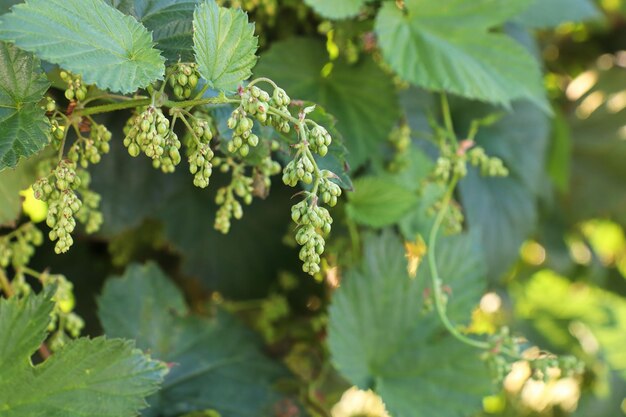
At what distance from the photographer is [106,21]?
0.55 m

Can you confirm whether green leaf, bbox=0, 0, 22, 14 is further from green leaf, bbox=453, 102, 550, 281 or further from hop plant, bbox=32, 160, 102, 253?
green leaf, bbox=453, 102, 550, 281

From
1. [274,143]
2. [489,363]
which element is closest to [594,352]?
[489,363]

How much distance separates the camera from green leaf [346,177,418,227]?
2.95 feet

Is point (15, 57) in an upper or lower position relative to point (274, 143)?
upper

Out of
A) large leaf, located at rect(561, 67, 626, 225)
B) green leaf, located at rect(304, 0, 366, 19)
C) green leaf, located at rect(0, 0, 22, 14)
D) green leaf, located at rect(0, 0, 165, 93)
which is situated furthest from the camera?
large leaf, located at rect(561, 67, 626, 225)

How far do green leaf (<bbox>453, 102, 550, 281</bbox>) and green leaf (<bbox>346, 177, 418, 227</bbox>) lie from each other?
0.95 feet

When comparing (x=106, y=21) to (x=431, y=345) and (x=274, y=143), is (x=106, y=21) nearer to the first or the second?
(x=274, y=143)

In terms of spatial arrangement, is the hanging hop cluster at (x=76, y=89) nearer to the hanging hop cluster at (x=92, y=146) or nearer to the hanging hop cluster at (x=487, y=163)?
the hanging hop cluster at (x=92, y=146)

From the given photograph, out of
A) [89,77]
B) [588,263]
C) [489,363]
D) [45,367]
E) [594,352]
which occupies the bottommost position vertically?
[594,352]

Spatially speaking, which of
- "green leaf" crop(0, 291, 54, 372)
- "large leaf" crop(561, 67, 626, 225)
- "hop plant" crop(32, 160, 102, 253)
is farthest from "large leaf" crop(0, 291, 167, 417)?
"large leaf" crop(561, 67, 626, 225)

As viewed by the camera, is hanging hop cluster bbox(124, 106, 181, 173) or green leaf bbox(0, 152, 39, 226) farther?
green leaf bbox(0, 152, 39, 226)

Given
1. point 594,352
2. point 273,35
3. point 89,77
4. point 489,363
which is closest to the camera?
point 89,77

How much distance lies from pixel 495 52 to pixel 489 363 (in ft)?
1.22

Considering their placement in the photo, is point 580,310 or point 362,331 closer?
point 362,331
